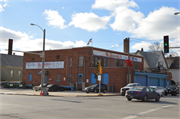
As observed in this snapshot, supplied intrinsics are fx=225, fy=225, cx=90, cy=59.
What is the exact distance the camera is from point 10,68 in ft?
205

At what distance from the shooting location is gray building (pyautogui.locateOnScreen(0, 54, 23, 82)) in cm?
6034

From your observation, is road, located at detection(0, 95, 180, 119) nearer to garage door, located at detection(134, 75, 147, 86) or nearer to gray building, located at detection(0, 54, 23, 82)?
garage door, located at detection(134, 75, 147, 86)

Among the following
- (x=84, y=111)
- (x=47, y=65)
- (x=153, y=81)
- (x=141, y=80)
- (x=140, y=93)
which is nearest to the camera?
(x=84, y=111)

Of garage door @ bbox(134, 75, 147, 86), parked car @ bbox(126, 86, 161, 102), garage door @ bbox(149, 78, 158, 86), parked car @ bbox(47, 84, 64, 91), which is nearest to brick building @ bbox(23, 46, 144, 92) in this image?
garage door @ bbox(134, 75, 147, 86)

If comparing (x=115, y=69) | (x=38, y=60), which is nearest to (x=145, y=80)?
(x=115, y=69)

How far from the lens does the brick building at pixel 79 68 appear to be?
134 ft

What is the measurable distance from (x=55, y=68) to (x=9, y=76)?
1983cm

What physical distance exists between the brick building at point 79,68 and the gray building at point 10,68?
10519 mm

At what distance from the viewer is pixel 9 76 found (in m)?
61.6

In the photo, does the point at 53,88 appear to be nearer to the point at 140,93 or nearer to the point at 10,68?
the point at 140,93

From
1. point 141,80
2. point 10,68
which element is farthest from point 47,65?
point 141,80

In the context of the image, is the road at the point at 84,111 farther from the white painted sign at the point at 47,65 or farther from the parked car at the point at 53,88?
the white painted sign at the point at 47,65

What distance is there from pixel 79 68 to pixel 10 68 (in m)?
26.8

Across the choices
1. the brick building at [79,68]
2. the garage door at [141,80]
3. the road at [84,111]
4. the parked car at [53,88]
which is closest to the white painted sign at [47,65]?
the brick building at [79,68]
